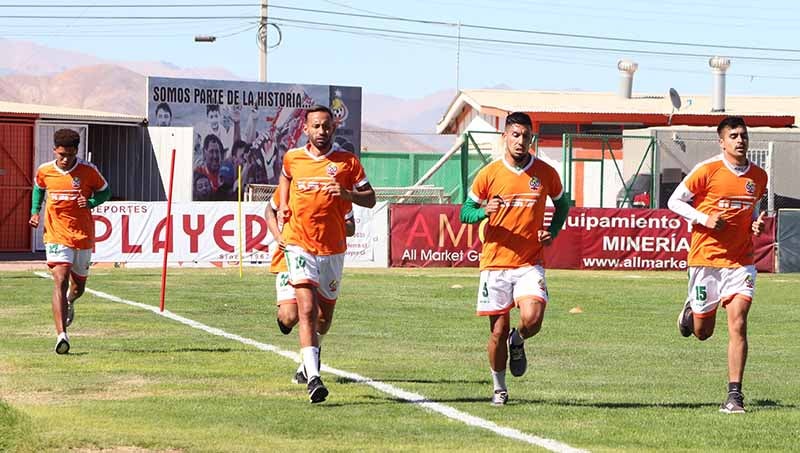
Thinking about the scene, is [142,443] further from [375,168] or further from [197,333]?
[375,168]

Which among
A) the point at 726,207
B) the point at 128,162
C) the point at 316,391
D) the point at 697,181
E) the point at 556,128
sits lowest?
the point at 316,391

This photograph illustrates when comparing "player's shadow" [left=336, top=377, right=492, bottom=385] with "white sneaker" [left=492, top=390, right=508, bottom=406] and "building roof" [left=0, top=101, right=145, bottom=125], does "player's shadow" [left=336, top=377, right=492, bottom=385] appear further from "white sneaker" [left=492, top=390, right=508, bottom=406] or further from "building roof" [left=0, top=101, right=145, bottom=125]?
"building roof" [left=0, top=101, right=145, bottom=125]

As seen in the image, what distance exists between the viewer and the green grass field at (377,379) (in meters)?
10.1

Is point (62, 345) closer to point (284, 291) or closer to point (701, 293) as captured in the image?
point (284, 291)

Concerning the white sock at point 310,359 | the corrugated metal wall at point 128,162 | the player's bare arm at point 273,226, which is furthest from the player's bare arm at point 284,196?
the corrugated metal wall at point 128,162

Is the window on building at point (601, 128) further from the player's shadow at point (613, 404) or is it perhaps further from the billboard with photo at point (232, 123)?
the player's shadow at point (613, 404)

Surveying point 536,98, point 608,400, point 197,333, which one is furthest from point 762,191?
point 536,98

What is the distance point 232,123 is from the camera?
1949 inches

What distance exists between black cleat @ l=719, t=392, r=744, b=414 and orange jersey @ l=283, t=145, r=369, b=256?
9.89 feet

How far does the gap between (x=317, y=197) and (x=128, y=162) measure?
34923 millimetres

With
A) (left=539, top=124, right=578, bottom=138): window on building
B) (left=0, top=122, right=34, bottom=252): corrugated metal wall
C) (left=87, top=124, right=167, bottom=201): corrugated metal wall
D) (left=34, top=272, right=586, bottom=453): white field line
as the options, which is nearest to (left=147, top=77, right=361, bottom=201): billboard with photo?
(left=87, top=124, right=167, bottom=201): corrugated metal wall

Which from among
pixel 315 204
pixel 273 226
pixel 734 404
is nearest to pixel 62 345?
pixel 273 226

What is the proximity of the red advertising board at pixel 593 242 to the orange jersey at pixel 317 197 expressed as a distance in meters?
25.0

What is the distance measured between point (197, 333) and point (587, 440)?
9.16 meters
